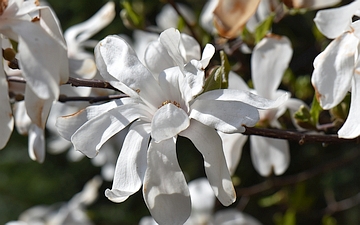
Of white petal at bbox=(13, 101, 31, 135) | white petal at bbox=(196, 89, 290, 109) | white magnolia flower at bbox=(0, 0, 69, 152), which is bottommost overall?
white petal at bbox=(13, 101, 31, 135)

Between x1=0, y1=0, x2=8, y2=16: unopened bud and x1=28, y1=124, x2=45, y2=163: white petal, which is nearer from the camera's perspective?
x1=0, y1=0, x2=8, y2=16: unopened bud

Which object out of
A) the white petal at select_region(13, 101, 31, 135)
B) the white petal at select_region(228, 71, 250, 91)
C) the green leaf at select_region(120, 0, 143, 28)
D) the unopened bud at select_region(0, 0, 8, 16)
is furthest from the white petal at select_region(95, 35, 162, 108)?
the green leaf at select_region(120, 0, 143, 28)

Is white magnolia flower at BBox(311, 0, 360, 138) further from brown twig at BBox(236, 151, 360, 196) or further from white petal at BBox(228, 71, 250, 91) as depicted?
brown twig at BBox(236, 151, 360, 196)

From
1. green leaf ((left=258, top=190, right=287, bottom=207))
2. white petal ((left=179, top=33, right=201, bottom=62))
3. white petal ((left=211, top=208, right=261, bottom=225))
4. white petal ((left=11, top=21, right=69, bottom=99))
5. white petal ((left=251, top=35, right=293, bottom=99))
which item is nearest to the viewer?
white petal ((left=11, top=21, right=69, bottom=99))

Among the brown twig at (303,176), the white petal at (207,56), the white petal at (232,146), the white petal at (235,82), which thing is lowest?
the brown twig at (303,176)

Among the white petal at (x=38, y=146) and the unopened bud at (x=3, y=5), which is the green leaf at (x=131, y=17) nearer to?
the white petal at (x=38, y=146)

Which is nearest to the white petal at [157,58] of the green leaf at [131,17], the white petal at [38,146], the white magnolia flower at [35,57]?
the white magnolia flower at [35,57]

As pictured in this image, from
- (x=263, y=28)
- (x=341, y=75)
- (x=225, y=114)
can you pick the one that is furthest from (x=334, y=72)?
(x=263, y=28)
